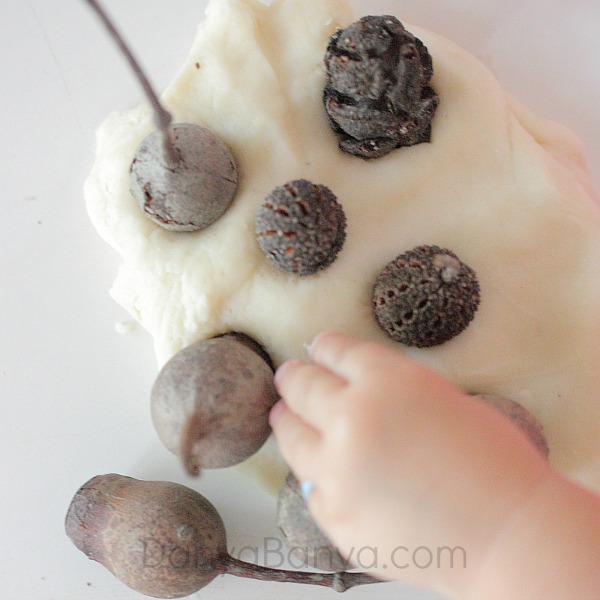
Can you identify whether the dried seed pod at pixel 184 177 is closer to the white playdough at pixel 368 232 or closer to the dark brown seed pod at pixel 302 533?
the white playdough at pixel 368 232

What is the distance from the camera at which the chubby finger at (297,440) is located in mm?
556

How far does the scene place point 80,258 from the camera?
36.8 inches

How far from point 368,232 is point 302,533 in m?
0.35

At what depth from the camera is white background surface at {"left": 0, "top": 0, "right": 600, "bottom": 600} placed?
0.89 meters

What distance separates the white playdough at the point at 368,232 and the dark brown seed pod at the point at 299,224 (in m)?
0.06

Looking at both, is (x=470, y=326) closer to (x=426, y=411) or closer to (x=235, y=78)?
(x=426, y=411)

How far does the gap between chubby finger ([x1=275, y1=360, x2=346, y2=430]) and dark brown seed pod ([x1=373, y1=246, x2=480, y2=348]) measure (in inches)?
5.4

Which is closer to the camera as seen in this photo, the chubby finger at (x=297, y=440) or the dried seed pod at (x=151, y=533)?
the chubby finger at (x=297, y=440)

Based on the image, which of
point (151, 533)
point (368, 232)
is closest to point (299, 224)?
point (368, 232)

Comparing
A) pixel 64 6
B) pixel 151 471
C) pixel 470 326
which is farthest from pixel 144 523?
pixel 64 6

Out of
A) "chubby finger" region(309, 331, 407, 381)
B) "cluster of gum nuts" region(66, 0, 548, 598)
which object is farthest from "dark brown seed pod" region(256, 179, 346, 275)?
"chubby finger" region(309, 331, 407, 381)

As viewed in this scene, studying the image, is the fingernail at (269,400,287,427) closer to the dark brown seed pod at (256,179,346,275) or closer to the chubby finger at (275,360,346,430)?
the chubby finger at (275,360,346,430)

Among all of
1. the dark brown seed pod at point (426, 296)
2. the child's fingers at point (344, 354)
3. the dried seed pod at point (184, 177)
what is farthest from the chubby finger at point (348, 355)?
the dried seed pod at point (184, 177)

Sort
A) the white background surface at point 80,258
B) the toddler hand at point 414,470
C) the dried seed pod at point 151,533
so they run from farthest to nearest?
the white background surface at point 80,258 → the dried seed pod at point 151,533 → the toddler hand at point 414,470
